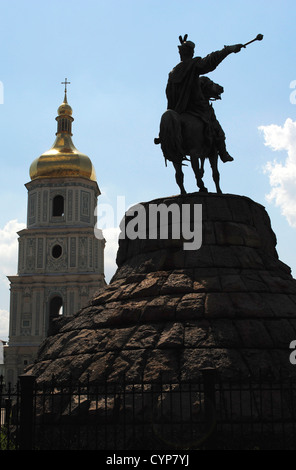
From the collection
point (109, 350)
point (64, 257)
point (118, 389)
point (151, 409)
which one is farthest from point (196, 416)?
point (64, 257)

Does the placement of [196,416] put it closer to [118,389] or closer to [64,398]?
[118,389]

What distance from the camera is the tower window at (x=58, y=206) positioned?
161ft

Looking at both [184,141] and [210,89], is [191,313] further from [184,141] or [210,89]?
[210,89]

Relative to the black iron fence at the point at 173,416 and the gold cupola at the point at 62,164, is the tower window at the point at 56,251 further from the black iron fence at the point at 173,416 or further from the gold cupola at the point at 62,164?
the black iron fence at the point at 173,416

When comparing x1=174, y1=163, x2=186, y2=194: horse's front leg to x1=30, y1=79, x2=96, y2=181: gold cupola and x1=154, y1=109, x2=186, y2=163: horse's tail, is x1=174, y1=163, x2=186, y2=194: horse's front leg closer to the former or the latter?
x1=154, y1=109, x2=186, y2=163: horse's tail

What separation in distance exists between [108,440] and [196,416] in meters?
1.06

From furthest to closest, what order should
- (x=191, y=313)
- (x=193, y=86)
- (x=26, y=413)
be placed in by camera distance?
1. (x=193, y=86)
2. (x=191, y=313)
3. (x=26, y=413)

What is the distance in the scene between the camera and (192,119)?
11688 mm

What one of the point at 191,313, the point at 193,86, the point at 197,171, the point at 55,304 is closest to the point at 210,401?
the point at 191,313

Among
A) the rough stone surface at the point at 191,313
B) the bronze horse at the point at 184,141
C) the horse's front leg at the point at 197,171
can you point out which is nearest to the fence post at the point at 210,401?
the rough stone surface at the point at 191,313

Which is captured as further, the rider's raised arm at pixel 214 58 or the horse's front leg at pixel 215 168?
the horse's front leg at pixel 215 168

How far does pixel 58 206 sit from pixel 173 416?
140 ft

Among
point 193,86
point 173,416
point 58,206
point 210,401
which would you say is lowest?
point 173,416
